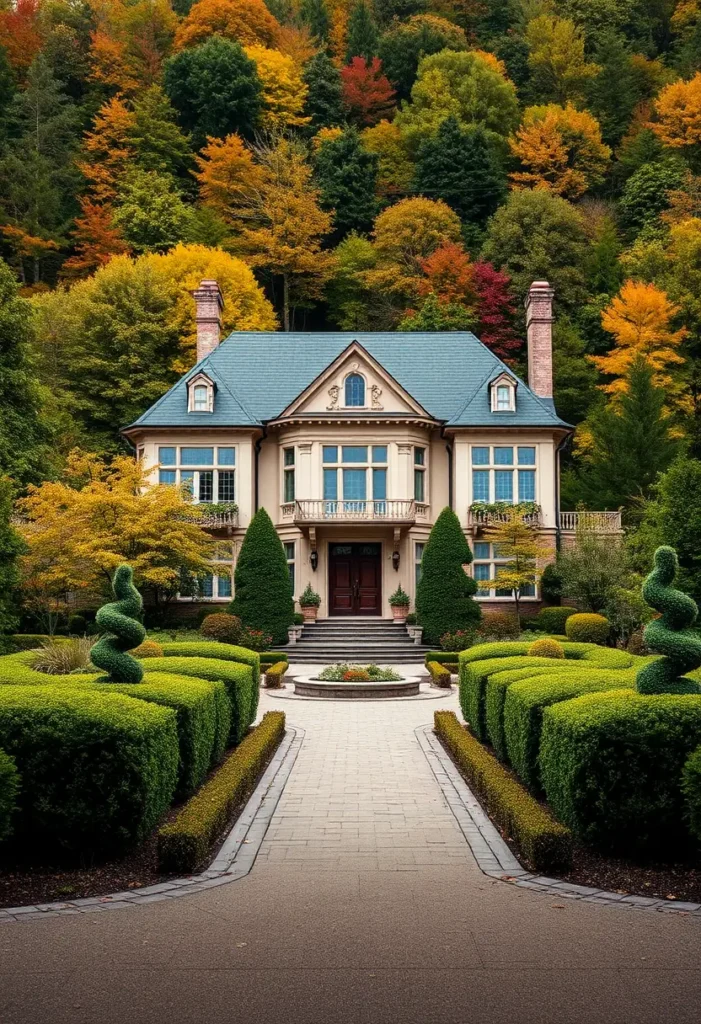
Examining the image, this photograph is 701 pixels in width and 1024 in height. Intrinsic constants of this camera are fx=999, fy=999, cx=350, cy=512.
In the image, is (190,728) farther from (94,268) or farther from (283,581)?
(94,268)

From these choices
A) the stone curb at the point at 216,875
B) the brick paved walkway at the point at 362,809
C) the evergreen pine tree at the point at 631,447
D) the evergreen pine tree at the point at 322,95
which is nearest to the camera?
the stone curb at the point at 216,875

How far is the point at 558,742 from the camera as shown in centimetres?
927

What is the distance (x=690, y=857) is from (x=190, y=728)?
5009mm

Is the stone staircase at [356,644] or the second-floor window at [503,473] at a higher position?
the second-floor window at [503,473]

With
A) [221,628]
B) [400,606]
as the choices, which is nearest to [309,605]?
[400,606]

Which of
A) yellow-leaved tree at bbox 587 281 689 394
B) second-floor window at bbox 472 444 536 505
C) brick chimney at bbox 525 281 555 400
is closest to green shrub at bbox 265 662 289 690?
second-floor window at bbox 472 444 536 505

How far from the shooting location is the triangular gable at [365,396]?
118ft

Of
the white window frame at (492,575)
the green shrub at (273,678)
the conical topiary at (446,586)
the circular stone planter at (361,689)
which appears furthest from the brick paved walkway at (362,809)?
the white window frame at (492,575)

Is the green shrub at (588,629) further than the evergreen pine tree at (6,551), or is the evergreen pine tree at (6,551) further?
the green shrub at (588,629)

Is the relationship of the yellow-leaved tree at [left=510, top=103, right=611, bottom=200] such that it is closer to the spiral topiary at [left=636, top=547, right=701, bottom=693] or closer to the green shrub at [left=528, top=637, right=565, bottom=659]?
the green shrub at [left=528, top=637, right=565, bottom=659]

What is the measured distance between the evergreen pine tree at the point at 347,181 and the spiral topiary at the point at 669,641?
5302cm

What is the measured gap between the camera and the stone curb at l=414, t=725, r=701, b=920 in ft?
24.4

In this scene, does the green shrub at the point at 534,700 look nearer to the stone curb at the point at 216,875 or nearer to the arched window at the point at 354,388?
the stone curb at the point at 216,875

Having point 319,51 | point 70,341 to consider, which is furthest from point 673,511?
point 319,51
